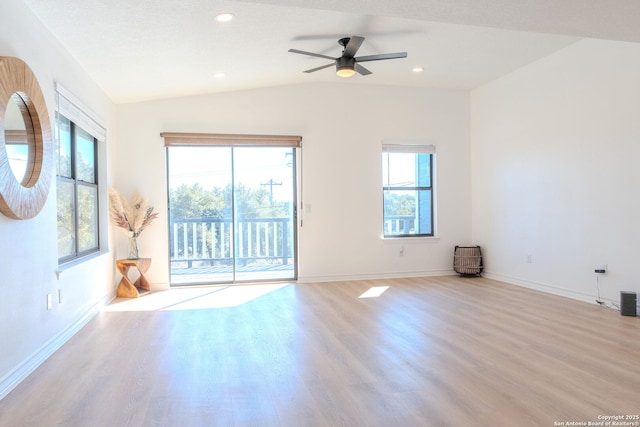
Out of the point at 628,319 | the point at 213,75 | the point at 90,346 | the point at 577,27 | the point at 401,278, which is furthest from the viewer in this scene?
the point at 401,278

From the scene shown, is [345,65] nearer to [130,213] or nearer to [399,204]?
[399,204]

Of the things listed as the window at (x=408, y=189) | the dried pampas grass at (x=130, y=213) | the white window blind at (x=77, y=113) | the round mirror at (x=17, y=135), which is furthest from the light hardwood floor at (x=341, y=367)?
the window at (x=408, y=189)

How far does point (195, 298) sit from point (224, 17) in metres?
3.14

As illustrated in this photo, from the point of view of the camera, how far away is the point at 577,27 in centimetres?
288

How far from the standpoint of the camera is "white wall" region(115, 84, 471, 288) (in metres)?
5.55

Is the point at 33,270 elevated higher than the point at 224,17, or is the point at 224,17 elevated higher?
the point at 224,17

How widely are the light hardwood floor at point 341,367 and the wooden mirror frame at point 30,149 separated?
110 centimetres

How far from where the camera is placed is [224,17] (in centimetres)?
338

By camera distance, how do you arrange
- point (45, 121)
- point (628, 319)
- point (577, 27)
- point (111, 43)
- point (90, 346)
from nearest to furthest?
point (577, 27) < point (45, 121) < point (90, 346) < point (111, 43) < point (628, 319)

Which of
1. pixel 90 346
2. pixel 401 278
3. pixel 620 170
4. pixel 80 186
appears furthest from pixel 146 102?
pixel 620 170

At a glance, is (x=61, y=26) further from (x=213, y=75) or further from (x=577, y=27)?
(x=577, y=27)

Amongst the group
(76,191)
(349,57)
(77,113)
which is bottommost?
(76,191)

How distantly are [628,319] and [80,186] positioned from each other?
5.42 m

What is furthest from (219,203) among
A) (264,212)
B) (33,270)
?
(33,270)
